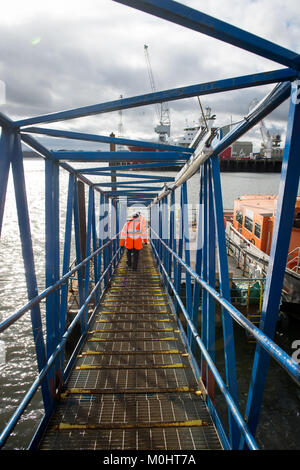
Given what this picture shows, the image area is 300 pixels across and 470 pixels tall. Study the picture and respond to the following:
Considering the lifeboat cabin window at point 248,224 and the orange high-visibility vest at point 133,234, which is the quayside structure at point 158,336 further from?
the lifeboat cabin window at point 248,224

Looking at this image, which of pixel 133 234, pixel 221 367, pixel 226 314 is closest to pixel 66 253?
pixel 226 314

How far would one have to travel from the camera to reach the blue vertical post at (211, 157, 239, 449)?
2203 millimetres

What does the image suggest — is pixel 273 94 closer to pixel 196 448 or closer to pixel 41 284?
pixel 196 448

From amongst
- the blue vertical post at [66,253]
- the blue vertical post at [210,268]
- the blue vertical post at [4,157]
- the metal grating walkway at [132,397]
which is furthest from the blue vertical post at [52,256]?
the blue vertical post at [210,268]

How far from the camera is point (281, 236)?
66.7 inches

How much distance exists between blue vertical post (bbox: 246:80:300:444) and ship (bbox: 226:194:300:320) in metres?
9.35

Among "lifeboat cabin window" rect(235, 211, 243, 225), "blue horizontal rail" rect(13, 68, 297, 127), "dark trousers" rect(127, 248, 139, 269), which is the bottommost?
"dark trousers" rect(127, 248, 139, 269)

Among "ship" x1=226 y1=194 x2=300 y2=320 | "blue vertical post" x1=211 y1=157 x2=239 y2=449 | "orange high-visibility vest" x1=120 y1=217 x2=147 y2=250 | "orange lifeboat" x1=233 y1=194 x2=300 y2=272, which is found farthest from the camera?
"orange lifeboat" x1=233 y1=194 x2=300 y2=272

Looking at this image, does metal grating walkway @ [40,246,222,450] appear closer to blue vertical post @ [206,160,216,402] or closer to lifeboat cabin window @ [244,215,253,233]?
blue vertical post @ [206,160,216,402]

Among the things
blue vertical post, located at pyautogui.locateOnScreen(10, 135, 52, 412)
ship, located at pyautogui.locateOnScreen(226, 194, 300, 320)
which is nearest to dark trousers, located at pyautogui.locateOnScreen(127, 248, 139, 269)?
ship, located at pyautogui.locateOnScreen(226, 194, 300, 320)

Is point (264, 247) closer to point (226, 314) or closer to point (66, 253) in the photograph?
point (66, 253)

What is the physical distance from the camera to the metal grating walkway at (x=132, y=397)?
2354 millimetres

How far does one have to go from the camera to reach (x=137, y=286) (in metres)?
7.31

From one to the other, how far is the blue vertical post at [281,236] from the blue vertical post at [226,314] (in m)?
0.38
